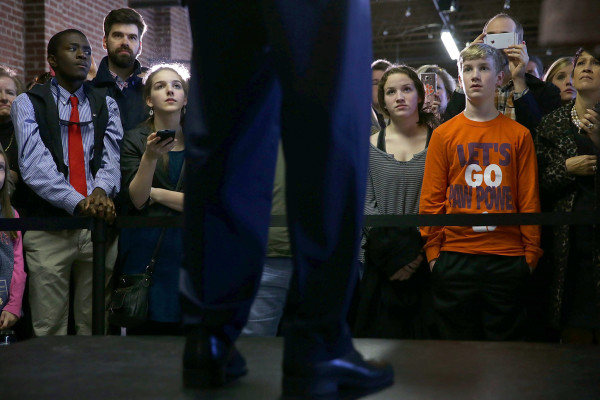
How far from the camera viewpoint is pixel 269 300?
7.38ft

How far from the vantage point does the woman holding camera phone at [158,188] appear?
7.42ft

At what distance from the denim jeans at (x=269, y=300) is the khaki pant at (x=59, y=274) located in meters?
0.66

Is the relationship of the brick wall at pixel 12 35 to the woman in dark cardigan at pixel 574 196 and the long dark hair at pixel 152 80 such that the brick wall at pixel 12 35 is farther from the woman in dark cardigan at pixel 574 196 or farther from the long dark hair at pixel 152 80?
the woman in dark cardigan at pixel 574 196

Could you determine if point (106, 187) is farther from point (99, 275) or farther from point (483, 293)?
point (483, 293)

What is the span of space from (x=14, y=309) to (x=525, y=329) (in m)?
1.92

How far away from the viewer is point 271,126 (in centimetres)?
97

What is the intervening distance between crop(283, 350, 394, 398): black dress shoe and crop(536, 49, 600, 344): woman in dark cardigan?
1.51 meters

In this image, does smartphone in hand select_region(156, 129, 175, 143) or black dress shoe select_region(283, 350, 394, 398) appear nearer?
black dress shoe select_region(283, 350, 394, 398)

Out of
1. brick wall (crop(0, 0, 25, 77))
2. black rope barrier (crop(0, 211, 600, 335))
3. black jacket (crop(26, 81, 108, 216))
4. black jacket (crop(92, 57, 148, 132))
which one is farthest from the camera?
brick wall (crop(0, 0, 25, 77))

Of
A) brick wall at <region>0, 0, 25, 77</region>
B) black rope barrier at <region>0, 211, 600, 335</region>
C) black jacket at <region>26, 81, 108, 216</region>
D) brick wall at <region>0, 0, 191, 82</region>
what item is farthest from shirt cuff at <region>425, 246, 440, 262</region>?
brick wall at <region>0, 0, 25, 77</region>

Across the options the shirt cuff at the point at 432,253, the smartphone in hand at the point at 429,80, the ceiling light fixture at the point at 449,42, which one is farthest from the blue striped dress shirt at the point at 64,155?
the ceiling light fixture at the point at 449,42

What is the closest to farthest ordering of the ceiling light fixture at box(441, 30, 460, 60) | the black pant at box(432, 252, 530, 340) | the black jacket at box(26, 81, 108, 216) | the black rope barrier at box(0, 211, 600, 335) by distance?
the black rope barrier at box(0, 211, 600, 335), the black pant at box(432, 252, 530, 340), the black jacket at box(26, 81, 108, 216), the ceiling light fixture at box(441, 30, 460, 60)

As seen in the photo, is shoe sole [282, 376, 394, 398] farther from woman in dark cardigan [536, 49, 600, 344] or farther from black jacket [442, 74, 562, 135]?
black jacket [442, 74, 562, 135]

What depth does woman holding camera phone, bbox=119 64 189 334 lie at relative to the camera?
2.26 m
